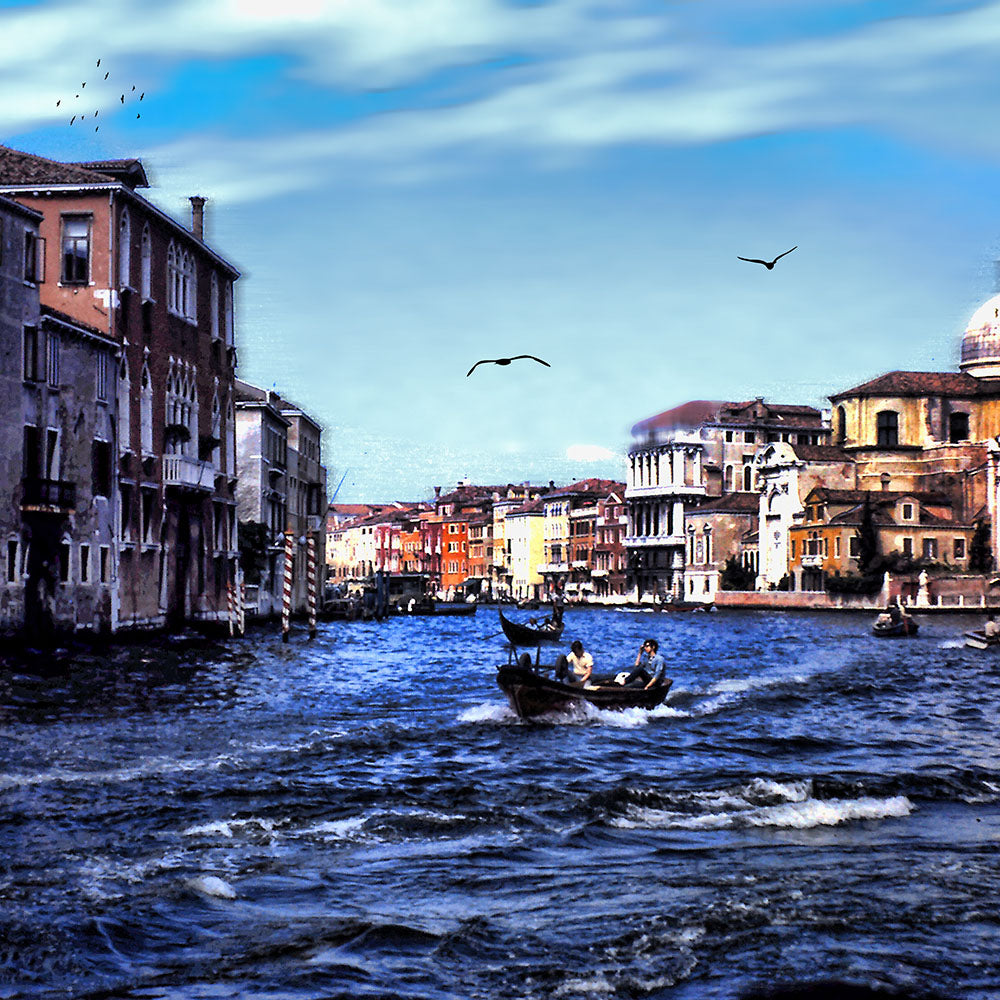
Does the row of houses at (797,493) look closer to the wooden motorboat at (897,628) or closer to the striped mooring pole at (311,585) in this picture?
the wooden motorboat at (897,628)

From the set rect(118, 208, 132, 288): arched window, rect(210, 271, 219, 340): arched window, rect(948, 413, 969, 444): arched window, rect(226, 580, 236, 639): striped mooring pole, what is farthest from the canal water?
rect(948, 413, 969, 444): arched window

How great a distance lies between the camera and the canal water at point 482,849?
9406 millimetres

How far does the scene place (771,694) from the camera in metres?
29.6

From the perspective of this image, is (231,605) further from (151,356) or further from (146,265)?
(146,265)

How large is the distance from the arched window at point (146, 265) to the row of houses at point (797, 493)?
5152cm

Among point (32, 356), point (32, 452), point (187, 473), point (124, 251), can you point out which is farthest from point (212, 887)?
point (187, 473)

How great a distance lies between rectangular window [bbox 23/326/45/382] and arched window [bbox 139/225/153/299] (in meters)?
7.04

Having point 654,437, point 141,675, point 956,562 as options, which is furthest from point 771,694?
point 654,437

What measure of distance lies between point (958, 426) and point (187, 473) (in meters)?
67.4

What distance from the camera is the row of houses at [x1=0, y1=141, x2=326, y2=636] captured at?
32.8 meters

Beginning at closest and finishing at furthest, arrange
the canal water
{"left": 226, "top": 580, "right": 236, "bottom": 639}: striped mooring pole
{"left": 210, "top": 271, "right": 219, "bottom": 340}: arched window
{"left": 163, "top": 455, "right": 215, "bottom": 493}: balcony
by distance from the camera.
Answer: the canal water < {"left": 163, "top": 455, "right": 215, "bottom": 493}: balcony < {"left": 226, "top": 580, "right": 236, "bottom": 639}: striped mooring pole < {"left": 210, "top": 271, "right": 219, "bottom": 340}: arched window

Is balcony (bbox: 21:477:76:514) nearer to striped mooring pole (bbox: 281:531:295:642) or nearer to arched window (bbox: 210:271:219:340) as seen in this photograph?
striped mooring pole (bbox: 281:531:295:642)

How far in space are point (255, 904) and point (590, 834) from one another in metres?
3.74

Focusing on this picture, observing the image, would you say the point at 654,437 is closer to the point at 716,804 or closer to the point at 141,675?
the point at 141,675
